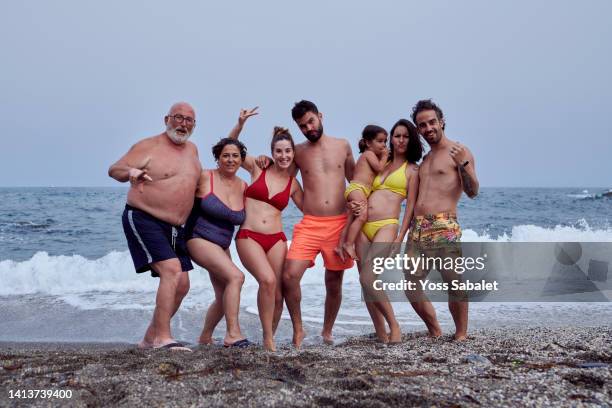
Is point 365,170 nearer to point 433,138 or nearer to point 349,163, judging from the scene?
point 349,163

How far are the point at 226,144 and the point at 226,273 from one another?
47.1 inches

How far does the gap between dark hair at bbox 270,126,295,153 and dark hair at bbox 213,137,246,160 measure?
11.1 inches

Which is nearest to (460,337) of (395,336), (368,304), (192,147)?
(395,336)

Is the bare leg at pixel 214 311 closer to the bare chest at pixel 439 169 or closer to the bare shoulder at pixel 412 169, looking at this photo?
the bare shoulder at pixel 412 169

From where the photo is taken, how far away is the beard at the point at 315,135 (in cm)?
568

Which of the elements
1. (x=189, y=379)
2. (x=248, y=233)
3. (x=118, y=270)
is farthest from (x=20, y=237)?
(x=189, y=379)

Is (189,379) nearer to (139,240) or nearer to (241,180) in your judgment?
(139,240)

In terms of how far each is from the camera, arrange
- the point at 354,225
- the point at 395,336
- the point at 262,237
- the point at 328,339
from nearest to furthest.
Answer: the point at 262,237 < the point at 354,225 < the point at 395,336 < the point at 328,339

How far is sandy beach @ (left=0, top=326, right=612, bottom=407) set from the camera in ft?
10.7

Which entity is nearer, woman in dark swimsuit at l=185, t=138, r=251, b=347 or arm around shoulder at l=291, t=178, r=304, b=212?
woman in dark swimsuit at l=185, t=138, r=251, b=347

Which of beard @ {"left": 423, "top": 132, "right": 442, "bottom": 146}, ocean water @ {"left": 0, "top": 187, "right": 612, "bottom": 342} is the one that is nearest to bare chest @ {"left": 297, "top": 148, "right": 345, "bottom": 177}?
beard @ {"left": 423, "top": 132, "right": 442, "bottom": 146}

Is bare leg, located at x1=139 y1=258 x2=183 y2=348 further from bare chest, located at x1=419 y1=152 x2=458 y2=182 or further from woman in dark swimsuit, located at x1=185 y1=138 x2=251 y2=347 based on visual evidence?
bare chest, located at x1=419 y1=152 x2=458 y2=182

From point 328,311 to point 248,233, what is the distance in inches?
55.2

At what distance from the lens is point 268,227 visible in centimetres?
538
